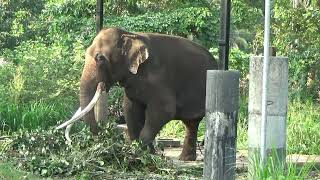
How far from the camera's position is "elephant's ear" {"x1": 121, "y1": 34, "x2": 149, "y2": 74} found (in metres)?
9.67

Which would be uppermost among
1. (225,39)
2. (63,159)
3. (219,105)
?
(225,39)

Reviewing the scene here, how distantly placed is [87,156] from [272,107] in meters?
2.53

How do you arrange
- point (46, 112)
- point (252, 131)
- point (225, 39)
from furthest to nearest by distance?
point (46, 112) → point (225, 39) → point (252, 131)

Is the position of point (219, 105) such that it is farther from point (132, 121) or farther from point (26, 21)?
point (26, 21)

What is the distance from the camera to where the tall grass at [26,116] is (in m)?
11.9

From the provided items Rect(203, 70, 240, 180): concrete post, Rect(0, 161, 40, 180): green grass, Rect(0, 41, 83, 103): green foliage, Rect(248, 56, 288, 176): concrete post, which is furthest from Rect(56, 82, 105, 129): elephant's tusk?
Rect(0, 41, 83, 103): green foliage

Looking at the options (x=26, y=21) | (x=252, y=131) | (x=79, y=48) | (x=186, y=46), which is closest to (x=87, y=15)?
(x=79, y=48)

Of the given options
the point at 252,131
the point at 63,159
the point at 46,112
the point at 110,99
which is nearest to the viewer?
the point at 252,131

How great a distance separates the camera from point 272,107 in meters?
7.02

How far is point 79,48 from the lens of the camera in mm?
14750

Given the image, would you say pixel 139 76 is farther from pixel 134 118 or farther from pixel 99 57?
pixel 134 118

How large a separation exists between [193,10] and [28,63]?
17.7 feet

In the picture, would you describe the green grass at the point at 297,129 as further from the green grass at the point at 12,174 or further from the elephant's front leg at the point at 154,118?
the green grass at the point at 12,174

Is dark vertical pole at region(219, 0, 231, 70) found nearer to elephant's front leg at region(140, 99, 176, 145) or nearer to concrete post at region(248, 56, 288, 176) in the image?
elephant's front leg at region(140, 99, 176, 145)
